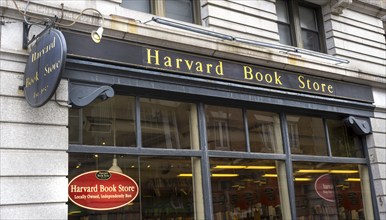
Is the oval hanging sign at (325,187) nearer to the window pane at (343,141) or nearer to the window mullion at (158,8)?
the window pane at (343,141)

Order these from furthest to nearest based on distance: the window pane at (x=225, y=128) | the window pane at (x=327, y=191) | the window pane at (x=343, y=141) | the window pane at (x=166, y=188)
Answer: the window pane at (x=343, y=141), the window pane at (x=327, y=191), the window pane at (x=225, y=128), the window pane at (x=166, y=188)

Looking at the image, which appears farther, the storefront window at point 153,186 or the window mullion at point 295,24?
the window mullion at point 295,24

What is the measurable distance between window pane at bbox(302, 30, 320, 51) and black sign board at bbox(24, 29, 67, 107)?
8585 millimetres

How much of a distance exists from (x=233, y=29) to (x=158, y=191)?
4.49 meters

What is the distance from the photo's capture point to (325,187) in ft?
40.5

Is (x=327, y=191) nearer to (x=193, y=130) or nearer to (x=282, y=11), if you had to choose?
(x=193, y=130)

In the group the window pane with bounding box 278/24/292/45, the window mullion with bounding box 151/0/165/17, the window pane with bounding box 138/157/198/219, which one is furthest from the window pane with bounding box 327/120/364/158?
the window mullion with bounding box 151/0/165/17

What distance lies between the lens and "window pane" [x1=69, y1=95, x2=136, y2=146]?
8617 mm

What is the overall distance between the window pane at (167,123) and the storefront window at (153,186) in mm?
357

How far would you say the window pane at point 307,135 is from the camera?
11984mm

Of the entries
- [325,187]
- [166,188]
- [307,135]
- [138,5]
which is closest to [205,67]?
[138,5]

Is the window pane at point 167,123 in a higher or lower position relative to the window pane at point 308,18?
lower

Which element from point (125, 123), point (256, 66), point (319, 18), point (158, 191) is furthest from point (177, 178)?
point (319, 18)

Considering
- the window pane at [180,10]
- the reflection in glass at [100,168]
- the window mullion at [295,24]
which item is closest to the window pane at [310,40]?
the window mullion at [295,24]
